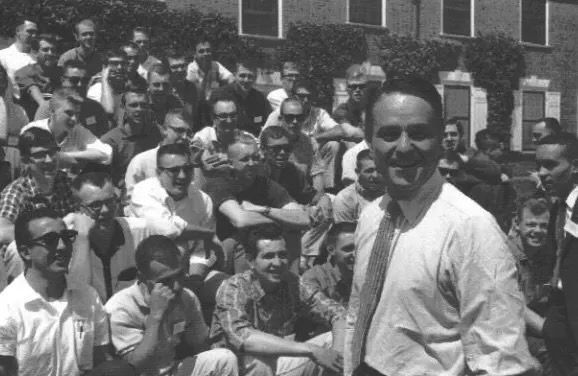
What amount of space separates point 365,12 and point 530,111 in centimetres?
542

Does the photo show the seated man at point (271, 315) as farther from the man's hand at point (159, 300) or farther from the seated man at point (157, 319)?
the man's hand at point (159, 300)

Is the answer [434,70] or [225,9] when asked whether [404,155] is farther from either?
[434,70]

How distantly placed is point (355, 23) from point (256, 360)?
49.8 ft

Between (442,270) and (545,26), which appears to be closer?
(442,270)

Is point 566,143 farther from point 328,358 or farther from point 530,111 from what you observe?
point 530,111

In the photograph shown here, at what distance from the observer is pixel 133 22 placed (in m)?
16.2

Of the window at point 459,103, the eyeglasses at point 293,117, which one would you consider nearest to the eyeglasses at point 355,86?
the eyeglasses at point 293,117

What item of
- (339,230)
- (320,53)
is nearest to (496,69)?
(320,53)

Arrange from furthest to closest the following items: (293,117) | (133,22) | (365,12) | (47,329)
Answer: (365,12) < (133,22) < (293,117) < (47,329)

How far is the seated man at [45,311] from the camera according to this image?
4.98m

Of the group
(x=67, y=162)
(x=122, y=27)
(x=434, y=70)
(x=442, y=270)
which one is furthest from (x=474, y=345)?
(x=434, y=70)

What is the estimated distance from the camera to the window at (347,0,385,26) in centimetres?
2039

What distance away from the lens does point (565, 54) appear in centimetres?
2409

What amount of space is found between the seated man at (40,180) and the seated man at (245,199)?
3.67 ft
